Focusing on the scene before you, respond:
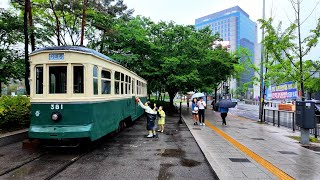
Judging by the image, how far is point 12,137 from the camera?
30.9 feet

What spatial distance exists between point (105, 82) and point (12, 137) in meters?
3.76

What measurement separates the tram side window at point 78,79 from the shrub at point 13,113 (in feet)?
11.0

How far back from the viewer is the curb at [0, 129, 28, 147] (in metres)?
8.95

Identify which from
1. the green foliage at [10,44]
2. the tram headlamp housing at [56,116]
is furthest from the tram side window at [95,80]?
the green foliage at [10,44]

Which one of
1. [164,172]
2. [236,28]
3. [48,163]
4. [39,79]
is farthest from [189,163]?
[236,28]

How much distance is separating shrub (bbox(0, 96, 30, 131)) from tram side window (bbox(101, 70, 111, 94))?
12.0 ft

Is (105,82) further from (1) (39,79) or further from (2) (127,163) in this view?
(2) (127,163)

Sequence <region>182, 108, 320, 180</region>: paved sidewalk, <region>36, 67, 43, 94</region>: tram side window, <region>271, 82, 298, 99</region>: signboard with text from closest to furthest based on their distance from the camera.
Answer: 1. <region>182, 108, 320, 180</region>: paved sidewalk
2. <region>36, 67, 43, 94</region>: tram side window
3. <region>271, 82, 298, 99</region>: signboard with text

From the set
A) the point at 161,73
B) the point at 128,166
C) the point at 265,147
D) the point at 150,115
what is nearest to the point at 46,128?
the point at 128,166

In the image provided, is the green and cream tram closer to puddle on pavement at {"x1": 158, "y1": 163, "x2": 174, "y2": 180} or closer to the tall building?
puddle on pavement at {"x1": 158, "y1": 163, "x2": 174, "y2": 180}

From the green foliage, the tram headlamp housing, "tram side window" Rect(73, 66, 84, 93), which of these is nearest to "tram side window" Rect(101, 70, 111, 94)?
"tram side window" Rect(73, 66, 84, 93)

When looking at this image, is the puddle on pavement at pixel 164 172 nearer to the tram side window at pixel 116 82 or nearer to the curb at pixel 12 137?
the tram side window at pixel 116 82

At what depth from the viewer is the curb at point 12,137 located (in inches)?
352

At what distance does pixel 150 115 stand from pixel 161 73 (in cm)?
1221
